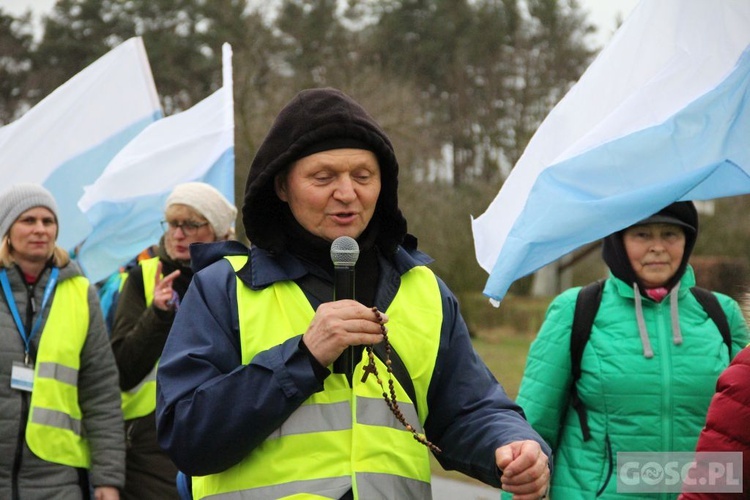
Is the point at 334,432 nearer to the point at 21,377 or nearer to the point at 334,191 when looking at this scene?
the point at 334,191

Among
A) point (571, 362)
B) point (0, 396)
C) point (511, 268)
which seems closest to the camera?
point (511, 268)

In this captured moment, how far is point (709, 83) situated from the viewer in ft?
14.2

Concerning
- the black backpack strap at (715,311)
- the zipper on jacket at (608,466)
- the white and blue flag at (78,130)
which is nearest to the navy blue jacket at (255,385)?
the zipper on jacket at (608,466)

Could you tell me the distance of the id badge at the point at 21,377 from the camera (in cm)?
500

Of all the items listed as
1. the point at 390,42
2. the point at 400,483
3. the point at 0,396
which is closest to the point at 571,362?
the point at 400,483

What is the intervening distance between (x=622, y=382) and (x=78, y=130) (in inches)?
189

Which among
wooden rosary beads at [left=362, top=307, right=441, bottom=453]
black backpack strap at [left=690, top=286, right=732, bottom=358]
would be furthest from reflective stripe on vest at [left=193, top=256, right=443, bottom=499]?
black backpack strap at [left=690, top=286, right=732, bottom=358]

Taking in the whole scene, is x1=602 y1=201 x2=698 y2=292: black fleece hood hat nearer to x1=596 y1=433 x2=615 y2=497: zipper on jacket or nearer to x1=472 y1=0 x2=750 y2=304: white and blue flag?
x1=472 y1=0 x2=750 y2=304: white and blue flag

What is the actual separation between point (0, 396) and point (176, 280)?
3.47 feet

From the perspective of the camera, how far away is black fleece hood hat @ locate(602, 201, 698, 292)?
4672 mm

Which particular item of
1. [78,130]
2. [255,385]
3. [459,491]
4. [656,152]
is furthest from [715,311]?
[459,491]

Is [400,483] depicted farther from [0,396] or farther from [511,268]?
[0,396]

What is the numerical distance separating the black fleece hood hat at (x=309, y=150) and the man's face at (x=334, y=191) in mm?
33

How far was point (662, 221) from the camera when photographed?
15.3 ft
